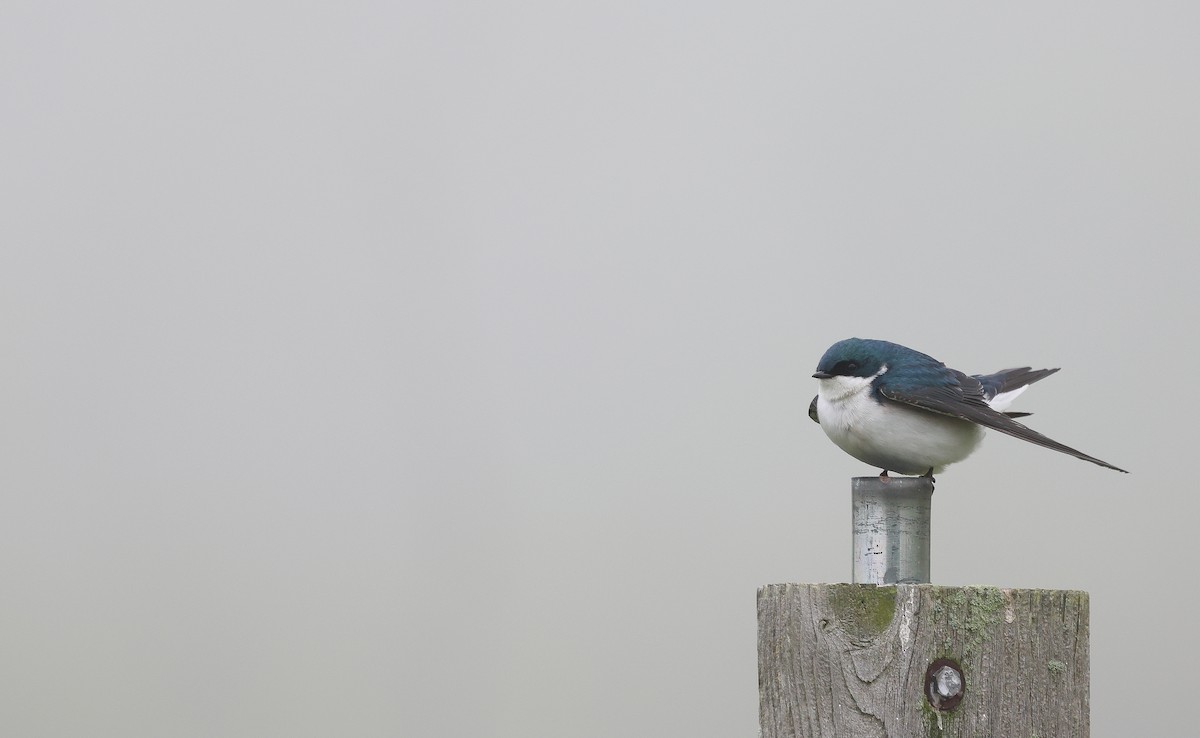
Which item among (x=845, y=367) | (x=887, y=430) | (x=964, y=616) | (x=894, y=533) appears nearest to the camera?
(x=964, y=616)

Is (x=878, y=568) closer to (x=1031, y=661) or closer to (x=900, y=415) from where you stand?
(x=1031, y=661)

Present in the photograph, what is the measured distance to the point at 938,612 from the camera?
2.31 m

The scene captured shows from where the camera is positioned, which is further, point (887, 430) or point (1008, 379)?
point (1008, 379)

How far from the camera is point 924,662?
2.32 meters

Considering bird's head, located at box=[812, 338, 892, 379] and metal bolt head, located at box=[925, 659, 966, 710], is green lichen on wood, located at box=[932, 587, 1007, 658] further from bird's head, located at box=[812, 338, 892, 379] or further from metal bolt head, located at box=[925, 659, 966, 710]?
bird's head, located at box=[812, 338, 892, 379]

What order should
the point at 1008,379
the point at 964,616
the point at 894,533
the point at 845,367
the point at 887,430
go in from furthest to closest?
the point at 1008,379 → the point at 845,367 → the point at 887,430 → the point at 894,533 → the point at 964,616

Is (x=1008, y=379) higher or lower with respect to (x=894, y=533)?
higher

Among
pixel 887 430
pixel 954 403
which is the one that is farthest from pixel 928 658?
pixel 954 403

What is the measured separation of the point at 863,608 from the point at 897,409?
155cm

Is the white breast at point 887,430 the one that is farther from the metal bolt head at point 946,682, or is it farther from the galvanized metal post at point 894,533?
the metal bolt head at point 946,682

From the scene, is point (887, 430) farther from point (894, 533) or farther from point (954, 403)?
point (894, 533)

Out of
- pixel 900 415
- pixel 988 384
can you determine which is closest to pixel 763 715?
pixel 900 415

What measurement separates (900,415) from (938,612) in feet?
5.14

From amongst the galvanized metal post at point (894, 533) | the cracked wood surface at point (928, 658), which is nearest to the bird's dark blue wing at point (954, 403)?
the galvanized metal post at point (894, 533)
